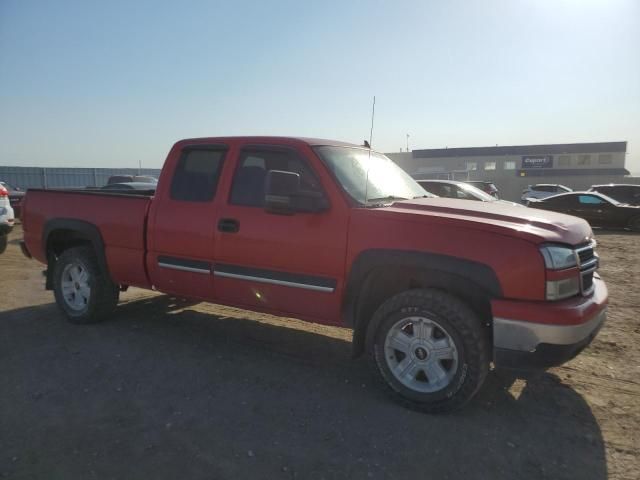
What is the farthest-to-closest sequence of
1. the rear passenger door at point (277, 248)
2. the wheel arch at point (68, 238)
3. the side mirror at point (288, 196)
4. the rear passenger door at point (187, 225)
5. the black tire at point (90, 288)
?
the black tire at point (90, 288) < the wheel arch at point (68, 238) < the rear passenger door at point (187, 225) < the rear passenger door at point (277, 248) < the side mirror at point (288, 196)

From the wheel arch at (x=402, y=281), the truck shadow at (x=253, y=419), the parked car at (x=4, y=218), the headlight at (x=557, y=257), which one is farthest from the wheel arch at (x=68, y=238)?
the headlight at (x=557, y=257)

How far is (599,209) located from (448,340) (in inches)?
617

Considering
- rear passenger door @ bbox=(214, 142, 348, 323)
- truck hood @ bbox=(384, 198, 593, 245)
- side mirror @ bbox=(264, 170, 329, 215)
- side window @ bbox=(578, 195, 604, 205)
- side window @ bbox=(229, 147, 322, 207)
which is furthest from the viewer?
side window @ bbox=(578, 195, 604, 205)

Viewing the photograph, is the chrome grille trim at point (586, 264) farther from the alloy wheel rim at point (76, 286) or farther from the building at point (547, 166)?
the building at point (547, 166)

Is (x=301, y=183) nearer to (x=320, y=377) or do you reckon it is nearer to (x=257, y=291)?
(x=257, y=291)

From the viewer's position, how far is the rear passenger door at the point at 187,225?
432cm

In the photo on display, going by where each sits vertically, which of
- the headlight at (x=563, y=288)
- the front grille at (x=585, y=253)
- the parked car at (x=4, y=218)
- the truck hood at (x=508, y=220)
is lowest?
the parked car at (x=4, y=218)

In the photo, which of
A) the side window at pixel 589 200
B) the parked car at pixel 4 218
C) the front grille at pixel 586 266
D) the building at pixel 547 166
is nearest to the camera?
the front grille at pixel 586 266

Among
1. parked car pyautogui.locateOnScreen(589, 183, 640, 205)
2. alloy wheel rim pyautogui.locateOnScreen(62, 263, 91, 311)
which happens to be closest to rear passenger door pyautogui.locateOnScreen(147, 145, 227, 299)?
alloy wheel rim pyautogui.locateOnScreen(62, 263, 91, 311)

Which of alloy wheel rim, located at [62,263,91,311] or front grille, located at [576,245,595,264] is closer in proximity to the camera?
front grille, located at [576,245,595,264]

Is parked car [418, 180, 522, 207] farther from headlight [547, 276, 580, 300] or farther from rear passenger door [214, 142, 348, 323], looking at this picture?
headlight [547, 276, 580, 300]

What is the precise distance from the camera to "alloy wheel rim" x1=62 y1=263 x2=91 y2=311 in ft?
17.3

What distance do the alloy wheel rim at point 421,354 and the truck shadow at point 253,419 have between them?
0.73ft

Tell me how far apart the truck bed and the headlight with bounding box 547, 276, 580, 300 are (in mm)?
3629
